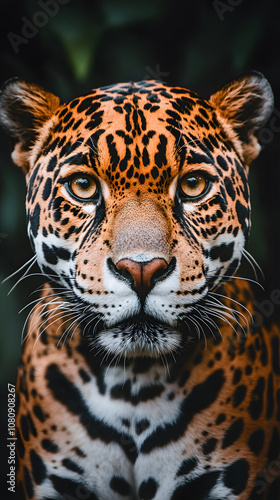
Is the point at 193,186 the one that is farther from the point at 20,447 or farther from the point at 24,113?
the point at 20,447

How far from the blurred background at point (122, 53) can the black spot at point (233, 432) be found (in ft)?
1.87

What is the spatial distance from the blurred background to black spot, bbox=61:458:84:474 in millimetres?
347

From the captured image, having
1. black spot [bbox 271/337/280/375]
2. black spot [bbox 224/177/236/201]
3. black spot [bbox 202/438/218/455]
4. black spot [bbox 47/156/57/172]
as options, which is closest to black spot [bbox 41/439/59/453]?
black spot [bbox 202/438/218/455]

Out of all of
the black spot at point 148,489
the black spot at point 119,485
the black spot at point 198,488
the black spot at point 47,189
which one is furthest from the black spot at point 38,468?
the black spot at point 47,189

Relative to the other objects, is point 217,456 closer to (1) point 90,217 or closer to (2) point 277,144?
(1) point 90,217

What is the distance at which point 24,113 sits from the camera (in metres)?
2.21

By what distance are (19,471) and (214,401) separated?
87 centimetres

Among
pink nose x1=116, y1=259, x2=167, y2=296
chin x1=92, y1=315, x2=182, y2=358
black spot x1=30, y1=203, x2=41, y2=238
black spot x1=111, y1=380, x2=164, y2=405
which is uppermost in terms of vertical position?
black spot x1=30, y1=203, x2=41, y2=238

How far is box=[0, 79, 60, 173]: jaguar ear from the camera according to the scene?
2205mm

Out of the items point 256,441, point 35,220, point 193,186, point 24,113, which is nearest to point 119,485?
point 256,441

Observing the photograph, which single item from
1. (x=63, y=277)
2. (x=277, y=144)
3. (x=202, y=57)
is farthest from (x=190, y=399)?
(x=202, y=57)

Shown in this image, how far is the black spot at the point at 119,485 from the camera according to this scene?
2150 millimetres

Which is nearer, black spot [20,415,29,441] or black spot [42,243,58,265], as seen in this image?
black spot [42,243,58,265]

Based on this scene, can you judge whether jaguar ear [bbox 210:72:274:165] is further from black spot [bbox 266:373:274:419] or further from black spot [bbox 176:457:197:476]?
black spot [bbox 176:457:197:476]
